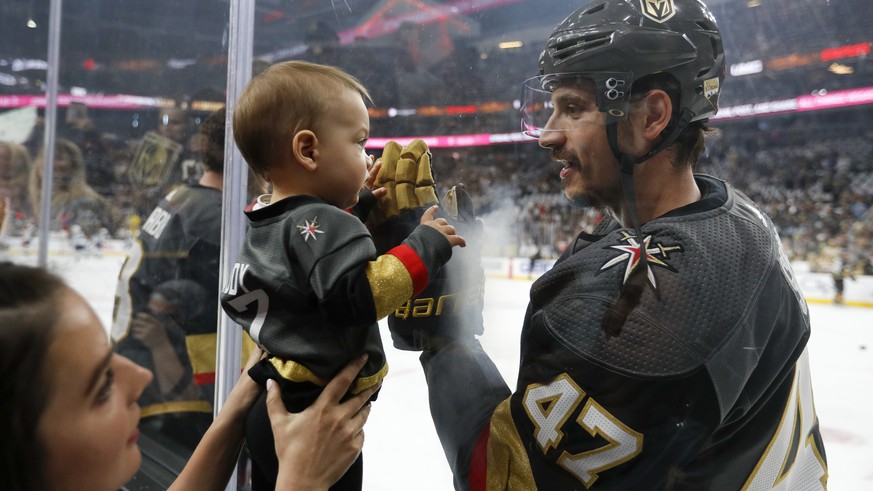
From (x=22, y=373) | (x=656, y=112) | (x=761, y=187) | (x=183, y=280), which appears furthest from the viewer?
(x=761, y=187)

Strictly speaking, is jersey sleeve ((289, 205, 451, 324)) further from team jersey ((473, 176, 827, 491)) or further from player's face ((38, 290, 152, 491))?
player's face ((38, 290, 152, 491))

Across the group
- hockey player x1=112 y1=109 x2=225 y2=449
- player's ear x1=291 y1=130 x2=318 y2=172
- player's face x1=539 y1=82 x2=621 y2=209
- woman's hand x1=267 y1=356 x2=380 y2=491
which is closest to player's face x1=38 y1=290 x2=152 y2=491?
→ woman's hand x1=267 y1=356 x2=380 y2=491

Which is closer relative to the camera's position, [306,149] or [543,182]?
[306,149]

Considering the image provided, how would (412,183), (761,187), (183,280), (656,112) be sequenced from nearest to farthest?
(656,112) → (412,183) → (183,280) → (761,187)

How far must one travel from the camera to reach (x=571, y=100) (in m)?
0.94

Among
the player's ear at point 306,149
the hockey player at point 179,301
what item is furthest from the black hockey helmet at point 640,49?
the hockey player at point 179,301

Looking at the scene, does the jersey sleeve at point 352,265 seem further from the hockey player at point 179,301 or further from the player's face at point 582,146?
the hockey player at point 179,301

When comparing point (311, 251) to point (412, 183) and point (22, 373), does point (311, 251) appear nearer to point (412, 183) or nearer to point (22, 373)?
point (412, 183)

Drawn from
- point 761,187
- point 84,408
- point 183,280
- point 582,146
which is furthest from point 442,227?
point 761,187

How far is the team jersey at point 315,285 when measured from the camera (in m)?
0.91

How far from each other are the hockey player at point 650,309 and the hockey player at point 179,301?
1.25 metres

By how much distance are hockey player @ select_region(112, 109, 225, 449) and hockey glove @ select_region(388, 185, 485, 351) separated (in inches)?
37.9

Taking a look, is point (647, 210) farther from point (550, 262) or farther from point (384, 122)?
point (384, 122)

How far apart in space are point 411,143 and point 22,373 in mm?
738
